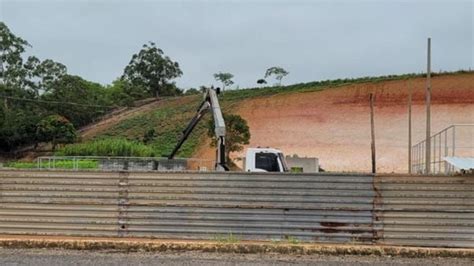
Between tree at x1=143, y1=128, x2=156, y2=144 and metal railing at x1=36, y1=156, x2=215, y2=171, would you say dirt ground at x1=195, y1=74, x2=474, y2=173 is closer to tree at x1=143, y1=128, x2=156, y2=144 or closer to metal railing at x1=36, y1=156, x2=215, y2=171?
tree at x1=143, y1=128, x2=156, y2=144

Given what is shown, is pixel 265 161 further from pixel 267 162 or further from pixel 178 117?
pixel 178 117

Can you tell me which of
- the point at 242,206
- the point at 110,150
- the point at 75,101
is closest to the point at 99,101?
the point at 75,101

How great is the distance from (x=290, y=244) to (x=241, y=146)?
40968 millimetres

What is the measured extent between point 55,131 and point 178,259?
6288cm

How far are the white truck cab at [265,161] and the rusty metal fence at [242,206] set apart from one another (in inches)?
330

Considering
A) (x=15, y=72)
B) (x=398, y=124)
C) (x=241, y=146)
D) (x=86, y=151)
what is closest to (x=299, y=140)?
(x=398, y=124)

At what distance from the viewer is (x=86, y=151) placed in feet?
181

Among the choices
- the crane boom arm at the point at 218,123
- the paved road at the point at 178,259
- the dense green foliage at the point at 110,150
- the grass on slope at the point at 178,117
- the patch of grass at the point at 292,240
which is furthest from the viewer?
the grass on slope at the point at 178,117

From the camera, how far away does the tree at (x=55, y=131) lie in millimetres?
69750

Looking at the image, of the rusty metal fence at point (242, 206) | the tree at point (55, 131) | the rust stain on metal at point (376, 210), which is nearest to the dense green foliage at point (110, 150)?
the tree at point (55, 131)

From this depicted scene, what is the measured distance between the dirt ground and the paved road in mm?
45872

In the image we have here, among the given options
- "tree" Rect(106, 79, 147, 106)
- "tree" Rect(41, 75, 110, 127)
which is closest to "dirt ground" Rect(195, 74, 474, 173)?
"tree" Rect(41, 75, 110, 127)

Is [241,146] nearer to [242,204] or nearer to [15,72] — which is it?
[242,204]

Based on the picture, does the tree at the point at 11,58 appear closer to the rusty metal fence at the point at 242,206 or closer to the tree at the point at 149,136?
the tree at the point at 149,136
